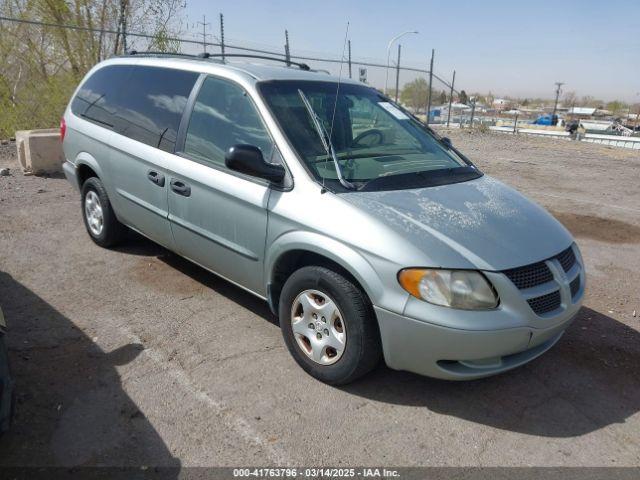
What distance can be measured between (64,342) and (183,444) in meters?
1.44

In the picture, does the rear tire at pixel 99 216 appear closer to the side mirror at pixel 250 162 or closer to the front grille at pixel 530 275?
the side mirror at pixel 250 162

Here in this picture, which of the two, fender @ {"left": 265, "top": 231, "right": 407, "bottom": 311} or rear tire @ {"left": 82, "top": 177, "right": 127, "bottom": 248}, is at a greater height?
fender @ {"left": 265, "top": 231, "right": 407, "bottom": 311}

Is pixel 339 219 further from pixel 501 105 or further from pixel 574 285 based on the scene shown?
pixel 501 105

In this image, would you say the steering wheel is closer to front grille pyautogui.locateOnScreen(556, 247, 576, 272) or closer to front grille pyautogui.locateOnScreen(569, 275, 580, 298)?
front grille pyautogui.locateOnScreen(556, 247, 576, 272)

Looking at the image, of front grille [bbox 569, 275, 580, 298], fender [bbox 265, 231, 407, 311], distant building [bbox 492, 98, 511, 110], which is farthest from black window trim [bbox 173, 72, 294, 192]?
distant building [bbox 492, 98, 511, 110]

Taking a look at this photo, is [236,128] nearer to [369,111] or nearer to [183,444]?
[369,111]

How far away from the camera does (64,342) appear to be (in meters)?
3.63

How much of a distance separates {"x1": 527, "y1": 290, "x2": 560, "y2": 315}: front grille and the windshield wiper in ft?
4.01

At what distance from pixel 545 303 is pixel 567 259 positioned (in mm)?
489

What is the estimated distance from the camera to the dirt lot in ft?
8.88

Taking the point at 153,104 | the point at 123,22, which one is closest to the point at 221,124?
the point at 153,104

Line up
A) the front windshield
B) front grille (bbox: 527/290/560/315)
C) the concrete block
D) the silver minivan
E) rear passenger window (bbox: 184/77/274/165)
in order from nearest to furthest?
the silver minivan, front grille (bbox: 527/290/560/315), the front windshield, rear passenger window (bbox: 184/77/274/165), the concrete block

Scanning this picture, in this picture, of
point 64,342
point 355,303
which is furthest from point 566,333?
point 64,342

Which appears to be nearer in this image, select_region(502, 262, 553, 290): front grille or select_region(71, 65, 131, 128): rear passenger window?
select_region(502, 262, 553, 290): front grille
